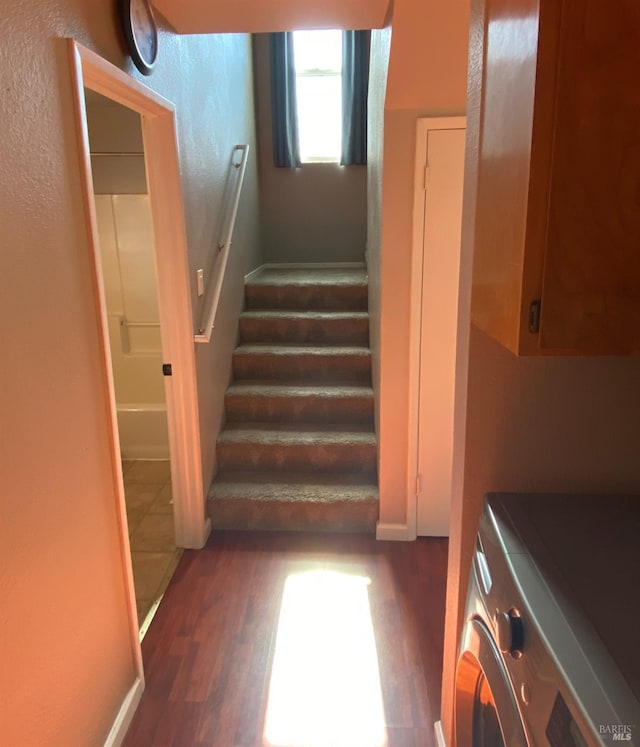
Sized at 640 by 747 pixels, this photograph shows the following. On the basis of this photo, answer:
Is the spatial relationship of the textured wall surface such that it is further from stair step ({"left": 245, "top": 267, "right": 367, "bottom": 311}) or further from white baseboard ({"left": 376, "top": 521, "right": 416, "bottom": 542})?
stair step ({"left": 245, "top": 267, "right": 367, "bottom": 311})

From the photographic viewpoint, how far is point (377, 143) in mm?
2670

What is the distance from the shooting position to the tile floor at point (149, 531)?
238 centimetres

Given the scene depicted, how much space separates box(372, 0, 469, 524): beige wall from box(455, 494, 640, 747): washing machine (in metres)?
1.45

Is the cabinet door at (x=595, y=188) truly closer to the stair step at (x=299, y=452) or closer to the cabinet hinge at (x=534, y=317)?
the cabinet hinge at (x=534, y=317)

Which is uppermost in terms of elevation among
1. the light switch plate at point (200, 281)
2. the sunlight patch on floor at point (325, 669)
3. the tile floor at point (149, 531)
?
the light switch plate at point (200, 281)

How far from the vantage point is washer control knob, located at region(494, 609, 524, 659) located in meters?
0.78

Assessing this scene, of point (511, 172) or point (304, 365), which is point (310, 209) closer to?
point (304, 365)

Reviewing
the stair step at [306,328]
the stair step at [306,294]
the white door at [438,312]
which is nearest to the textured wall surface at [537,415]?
the white door at [438,312]

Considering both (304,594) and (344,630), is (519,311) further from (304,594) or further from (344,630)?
(304,594)

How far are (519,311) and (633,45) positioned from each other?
0.34 metres

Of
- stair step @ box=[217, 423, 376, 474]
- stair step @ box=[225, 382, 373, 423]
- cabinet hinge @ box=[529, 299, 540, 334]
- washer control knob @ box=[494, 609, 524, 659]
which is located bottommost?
stair step @ box=[217, 423, 376, 474]

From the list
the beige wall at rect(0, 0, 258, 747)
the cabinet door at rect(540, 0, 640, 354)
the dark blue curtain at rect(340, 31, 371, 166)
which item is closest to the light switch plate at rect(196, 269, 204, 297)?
the beige wall at rect(0, 0, 258, 747)

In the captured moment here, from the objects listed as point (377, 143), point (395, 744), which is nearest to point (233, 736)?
point (395, 744)

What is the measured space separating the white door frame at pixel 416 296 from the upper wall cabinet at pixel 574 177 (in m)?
1.57
